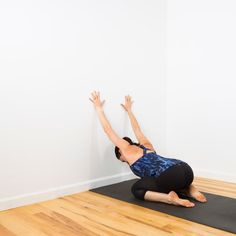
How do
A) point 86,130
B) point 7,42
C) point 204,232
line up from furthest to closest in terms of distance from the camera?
point 86,130
point 7,42
point 204,232

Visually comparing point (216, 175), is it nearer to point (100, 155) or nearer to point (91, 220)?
point (100, 155)

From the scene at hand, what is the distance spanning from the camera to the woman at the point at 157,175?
270 cm

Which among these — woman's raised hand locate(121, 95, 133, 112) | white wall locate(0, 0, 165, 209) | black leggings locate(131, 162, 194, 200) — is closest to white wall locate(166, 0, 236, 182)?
white wall locate(0, 0, 165, 209)

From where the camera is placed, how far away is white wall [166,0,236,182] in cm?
357

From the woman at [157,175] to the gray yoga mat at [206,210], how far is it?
66mm

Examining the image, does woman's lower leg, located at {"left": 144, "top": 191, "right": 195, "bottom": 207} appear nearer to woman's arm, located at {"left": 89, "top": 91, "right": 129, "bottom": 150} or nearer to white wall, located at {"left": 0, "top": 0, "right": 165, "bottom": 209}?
woman's arm, located at {"left": 89, "top": 91, "right": 129, "bottom": 150}

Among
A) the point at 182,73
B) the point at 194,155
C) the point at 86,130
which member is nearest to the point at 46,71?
the point at 86,130

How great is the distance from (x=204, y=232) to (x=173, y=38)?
281 cm

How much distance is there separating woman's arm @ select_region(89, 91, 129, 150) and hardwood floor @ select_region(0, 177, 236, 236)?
1.86 ft

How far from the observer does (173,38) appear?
4.16 m

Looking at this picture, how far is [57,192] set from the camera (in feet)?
9.86

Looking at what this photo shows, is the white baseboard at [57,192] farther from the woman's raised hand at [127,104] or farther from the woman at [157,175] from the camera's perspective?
the woman's raised hand at [127,104]

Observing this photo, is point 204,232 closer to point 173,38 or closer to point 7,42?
point 7,42

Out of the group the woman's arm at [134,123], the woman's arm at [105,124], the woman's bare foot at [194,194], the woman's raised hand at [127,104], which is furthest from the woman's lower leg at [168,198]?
the woman's raised hand at [127,104]
